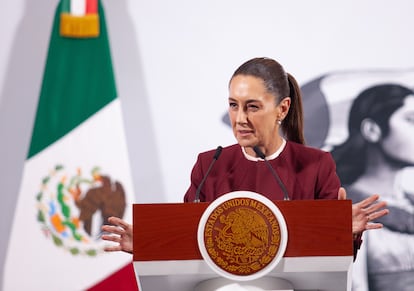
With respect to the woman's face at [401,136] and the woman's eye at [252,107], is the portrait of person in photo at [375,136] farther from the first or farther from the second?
the woman's eye at [252,107]

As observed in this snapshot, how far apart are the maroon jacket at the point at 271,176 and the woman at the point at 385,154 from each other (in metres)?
1.57

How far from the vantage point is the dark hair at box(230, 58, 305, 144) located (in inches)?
101

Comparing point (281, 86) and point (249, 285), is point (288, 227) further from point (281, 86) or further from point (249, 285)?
point (281, 86)

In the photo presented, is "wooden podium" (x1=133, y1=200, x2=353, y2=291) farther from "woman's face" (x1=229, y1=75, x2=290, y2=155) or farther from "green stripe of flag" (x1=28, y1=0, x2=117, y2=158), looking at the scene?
"green stripe of flag" (x1=28, y1=0, x2=117, y2=158)

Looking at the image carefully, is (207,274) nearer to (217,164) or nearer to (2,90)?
(217,164)

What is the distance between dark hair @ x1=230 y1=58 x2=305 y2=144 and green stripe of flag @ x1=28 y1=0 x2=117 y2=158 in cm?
151

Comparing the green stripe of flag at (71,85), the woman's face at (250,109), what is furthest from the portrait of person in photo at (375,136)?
the woman's face at (250,109)

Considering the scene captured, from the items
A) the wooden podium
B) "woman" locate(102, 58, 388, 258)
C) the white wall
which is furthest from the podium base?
the white wall

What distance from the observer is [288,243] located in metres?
2.02

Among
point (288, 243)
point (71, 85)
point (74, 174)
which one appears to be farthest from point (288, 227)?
point (71, 85)

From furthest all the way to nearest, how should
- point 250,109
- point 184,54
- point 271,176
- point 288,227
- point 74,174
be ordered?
point 184,54
point 74,174
point 271,176
point 250,109
point 288,227

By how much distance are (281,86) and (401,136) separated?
71.6 inches

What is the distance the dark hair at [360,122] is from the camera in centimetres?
422

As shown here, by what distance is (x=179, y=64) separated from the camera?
421 cm
